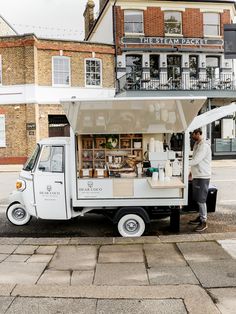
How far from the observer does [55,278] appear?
466cm

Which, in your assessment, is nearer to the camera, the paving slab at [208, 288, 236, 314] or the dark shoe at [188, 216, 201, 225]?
the paving slab at [208, 288, 236, 314]

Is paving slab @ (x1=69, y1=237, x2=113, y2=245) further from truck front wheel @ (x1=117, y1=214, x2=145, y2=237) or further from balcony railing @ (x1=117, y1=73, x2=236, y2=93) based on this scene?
balcony railing @ (x1=117, y1=73, x2=236, y2=93)

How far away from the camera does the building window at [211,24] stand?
82.5 ft

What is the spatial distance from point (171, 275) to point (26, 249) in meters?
2.48

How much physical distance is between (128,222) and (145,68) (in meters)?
18.9

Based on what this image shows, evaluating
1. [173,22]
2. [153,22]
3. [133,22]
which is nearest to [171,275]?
[133,22]

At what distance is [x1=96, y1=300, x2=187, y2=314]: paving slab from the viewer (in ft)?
12.3

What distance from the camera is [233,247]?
5.80 meters

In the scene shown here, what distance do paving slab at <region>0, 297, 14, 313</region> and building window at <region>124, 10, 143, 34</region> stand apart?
22.5 metres

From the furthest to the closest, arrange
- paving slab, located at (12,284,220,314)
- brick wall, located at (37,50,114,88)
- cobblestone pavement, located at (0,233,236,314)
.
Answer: brick wall, located at (37,50,114,88) < paving slab, located at (12,284,220,314) < cobblestone pavement, located at (0,233,236,314)

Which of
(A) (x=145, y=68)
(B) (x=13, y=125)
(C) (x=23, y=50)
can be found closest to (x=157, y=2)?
(A) (x=145, y=68)

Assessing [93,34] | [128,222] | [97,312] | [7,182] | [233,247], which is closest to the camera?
[97,312]

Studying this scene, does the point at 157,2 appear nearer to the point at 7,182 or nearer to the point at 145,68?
the point at 145,68

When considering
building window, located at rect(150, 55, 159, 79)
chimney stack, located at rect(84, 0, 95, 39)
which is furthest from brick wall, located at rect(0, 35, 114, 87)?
chimney stack, located at rect(84, 0, 95, 39)
